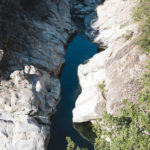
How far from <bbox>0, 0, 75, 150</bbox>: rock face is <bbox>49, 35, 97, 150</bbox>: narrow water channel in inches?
41.9

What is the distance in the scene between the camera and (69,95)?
60.1 ft

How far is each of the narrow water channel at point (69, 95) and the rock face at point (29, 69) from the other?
106cm

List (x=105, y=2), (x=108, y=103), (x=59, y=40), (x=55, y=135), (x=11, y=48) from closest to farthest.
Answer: (x=108, y=103) → (x=55, y=135) → (x=11, y=48) → (x=59, y=40) → (x=105, y=2)

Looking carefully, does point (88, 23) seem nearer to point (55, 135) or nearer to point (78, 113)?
point (78, 113)

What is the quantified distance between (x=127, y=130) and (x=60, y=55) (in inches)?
593

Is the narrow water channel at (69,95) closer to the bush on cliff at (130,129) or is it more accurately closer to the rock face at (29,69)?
the rock face at (29,69)

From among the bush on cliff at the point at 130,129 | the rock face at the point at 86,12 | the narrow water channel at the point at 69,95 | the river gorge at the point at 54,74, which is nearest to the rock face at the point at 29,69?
the river gorge at the point at 54,74

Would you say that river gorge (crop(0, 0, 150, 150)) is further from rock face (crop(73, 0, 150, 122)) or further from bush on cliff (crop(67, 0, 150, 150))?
bush on cliff (crop(67, 0, 150, 150))

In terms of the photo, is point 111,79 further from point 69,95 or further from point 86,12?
point 86,12

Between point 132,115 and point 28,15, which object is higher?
point 28,15

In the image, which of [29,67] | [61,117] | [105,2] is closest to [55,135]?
[61,117]

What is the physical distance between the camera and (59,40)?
23.2 metres

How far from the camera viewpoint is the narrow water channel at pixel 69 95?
14.4 meters

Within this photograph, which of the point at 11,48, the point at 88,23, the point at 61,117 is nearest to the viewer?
the point at 61,117
